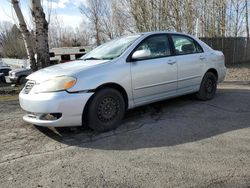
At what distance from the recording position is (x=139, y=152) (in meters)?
3.42

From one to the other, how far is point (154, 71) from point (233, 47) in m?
13.2

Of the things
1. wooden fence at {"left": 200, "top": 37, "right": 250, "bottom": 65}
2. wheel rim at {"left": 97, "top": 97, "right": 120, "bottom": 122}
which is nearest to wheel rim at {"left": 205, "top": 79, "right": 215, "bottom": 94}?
wheel rim at {"left": 97, "top": 97, "right": 120, "bottom": 122}

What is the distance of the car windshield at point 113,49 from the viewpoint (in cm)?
464

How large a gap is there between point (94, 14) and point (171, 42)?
1143 inches

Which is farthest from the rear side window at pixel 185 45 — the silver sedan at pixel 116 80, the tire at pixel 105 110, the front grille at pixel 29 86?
the front grille at pixel 29 86

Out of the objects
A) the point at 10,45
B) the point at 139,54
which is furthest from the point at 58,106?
the point at 10,45

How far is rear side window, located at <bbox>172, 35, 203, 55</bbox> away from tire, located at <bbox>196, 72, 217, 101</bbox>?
65cm

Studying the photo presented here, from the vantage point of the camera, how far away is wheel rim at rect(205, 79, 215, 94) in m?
Answer: 5.95

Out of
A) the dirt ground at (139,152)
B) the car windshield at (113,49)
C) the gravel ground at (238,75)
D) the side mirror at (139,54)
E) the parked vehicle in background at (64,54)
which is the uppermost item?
the parked vehicle in background at (64,54)

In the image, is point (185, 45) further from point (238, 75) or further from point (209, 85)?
point (238, 75)

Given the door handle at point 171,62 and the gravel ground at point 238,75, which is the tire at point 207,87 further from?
the gravel ground at point 238,75

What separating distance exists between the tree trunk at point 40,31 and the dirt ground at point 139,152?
3596 mm

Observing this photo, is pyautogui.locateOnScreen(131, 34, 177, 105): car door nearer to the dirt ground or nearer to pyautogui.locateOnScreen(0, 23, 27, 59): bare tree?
the dirt ground

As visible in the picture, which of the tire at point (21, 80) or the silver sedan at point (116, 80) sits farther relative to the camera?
the tire at point (21, 80)
